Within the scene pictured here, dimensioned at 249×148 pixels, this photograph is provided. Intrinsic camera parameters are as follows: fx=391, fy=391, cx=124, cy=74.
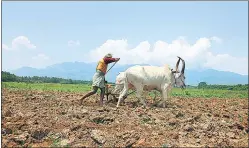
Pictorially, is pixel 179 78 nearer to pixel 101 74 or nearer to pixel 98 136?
pixel 101 74

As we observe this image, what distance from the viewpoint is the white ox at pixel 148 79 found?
13.4 meters

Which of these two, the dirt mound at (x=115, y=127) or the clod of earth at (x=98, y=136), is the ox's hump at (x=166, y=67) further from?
the clod of earth at (x=98, y=136)

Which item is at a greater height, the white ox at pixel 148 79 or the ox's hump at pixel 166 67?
the ox's hump at pixel 166 67

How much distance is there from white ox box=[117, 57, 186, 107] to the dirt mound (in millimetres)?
1065

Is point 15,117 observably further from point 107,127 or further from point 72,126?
point 107,127

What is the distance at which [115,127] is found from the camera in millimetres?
10047

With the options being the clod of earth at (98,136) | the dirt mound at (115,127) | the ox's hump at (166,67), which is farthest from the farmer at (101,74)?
the clod of earth at (98,136)

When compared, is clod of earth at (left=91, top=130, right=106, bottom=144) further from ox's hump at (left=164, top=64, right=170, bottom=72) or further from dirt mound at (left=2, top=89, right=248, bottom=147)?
ox's hump at (left=164, top=64, right=170, bottom=72)

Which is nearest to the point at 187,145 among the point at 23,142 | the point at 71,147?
the point at 71,147

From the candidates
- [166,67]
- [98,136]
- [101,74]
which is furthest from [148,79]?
[98,136]

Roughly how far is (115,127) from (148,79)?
12.5ft

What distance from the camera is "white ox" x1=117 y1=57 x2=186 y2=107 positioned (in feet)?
43.8

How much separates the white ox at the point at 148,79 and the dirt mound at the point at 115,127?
1065mm

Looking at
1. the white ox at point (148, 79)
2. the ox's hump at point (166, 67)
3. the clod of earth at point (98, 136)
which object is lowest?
the clod of earth at point (98, 136)
